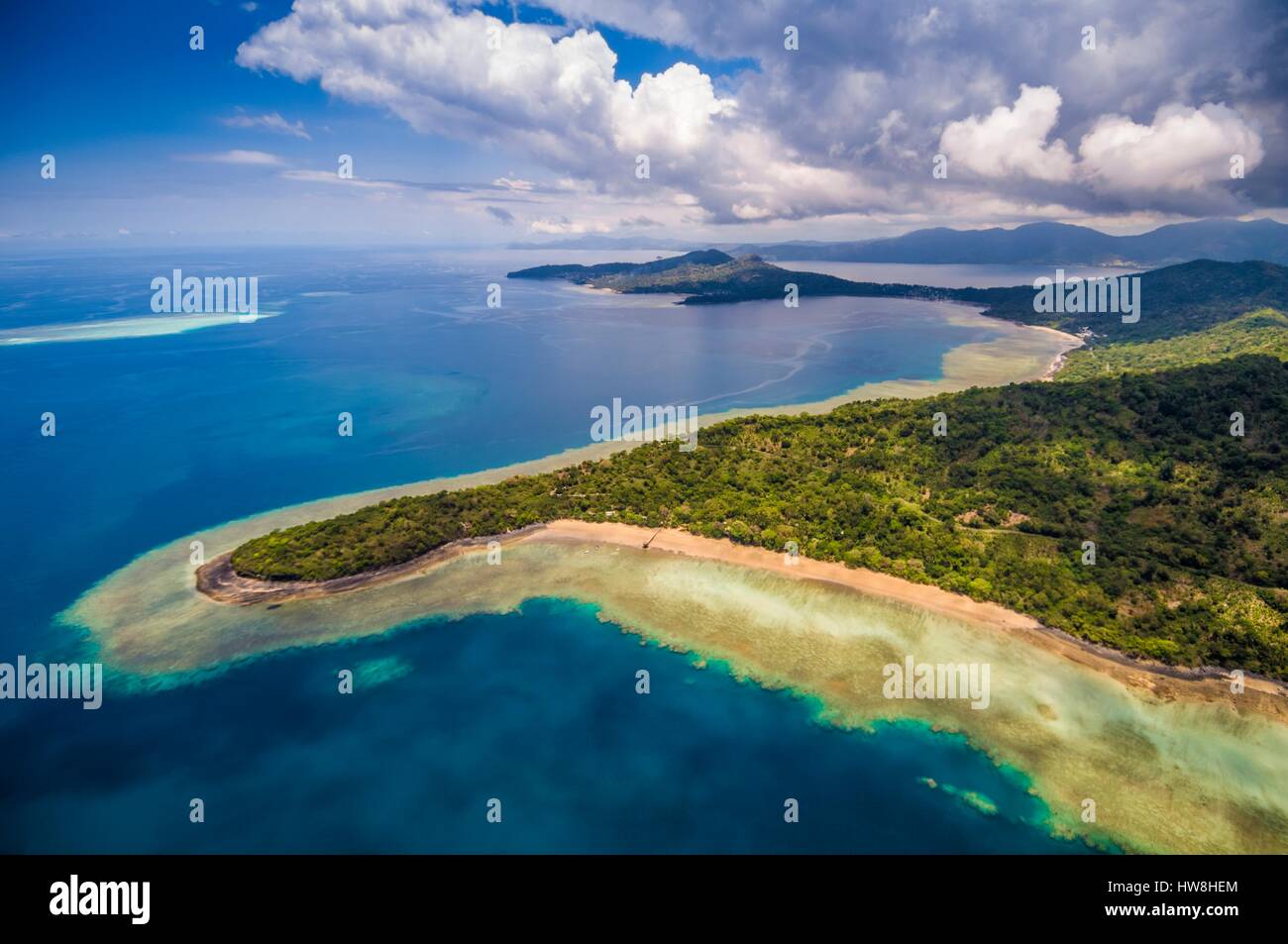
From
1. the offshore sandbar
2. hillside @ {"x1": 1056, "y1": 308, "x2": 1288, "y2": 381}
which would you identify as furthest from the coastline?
the offshore sandbar

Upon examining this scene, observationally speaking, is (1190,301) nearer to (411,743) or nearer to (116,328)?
(411,743)

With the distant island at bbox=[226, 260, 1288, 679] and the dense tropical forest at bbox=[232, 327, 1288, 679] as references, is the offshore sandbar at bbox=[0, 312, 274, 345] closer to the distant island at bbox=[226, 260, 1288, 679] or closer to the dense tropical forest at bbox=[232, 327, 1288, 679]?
the distant island at bbox=[226, 260, 1288, 679]

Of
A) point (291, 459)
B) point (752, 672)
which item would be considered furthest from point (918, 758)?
point (291, 459)

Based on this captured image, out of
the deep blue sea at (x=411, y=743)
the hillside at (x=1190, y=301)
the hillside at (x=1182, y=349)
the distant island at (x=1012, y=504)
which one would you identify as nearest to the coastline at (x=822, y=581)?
the distant island at (x=1012, y=504)

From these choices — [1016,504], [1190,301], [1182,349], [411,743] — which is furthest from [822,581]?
[1190,301]

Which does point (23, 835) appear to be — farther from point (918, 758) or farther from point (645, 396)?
point (645, 396)

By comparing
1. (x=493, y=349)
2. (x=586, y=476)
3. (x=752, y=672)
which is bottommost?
(x=752, y=672)

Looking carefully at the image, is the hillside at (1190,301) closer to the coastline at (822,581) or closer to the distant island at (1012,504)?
the distant island at (1012,504)
